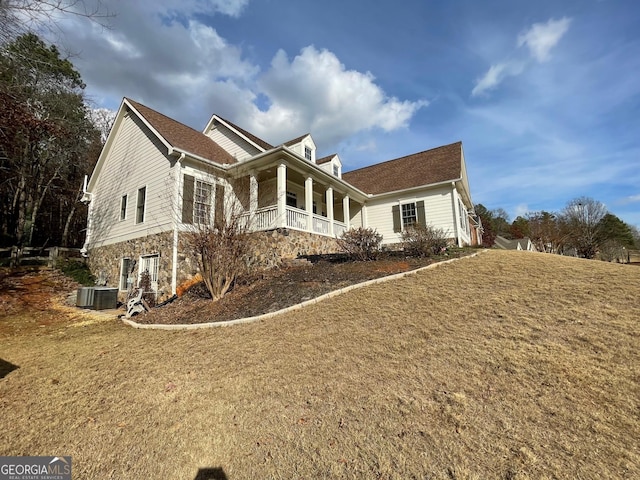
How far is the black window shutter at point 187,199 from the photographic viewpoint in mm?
11148

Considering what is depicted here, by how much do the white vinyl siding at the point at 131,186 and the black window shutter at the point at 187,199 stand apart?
52 cm

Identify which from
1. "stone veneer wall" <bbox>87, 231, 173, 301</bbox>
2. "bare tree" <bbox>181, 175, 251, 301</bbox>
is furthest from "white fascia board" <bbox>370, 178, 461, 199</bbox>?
"stone veneer wall" <bbox>87, 231, 173, 301</bbox>

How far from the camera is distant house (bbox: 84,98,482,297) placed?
11.1 m

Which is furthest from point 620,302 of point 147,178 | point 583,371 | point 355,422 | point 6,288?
point 6,288

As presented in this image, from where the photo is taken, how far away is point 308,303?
22.9ft

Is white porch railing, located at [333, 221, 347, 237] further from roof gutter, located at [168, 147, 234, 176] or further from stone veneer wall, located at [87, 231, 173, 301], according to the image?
stone veneer wall, located at [87, 231, 173, 301]

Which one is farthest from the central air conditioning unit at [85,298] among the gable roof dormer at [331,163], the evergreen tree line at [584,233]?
the evergreen tree line at [584,233]

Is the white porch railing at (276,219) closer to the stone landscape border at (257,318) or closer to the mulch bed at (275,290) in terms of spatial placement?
the mulch bed at (275,290)

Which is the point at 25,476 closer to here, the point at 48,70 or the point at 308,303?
the point at 308,303

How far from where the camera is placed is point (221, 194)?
10094mm
